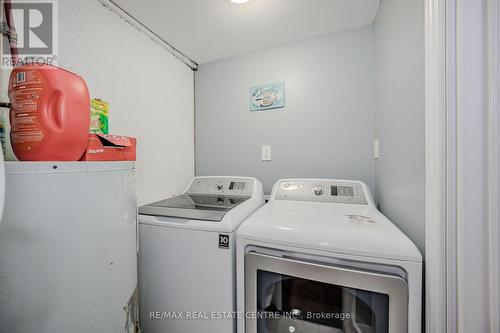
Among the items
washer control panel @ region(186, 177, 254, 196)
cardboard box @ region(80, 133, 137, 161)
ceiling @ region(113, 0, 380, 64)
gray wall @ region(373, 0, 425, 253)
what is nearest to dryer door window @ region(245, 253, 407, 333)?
gray wall @ region(373, 0, 425, 253)

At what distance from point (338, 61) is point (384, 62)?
1.35ft

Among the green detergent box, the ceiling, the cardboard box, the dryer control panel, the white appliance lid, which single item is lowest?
the white appliance lid

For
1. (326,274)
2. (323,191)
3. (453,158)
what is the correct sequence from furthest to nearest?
(323,191) < (326,274) < (453,158)

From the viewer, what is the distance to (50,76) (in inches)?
26.7

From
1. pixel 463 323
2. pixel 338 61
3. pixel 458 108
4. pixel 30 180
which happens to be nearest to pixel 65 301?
pixel 30 180

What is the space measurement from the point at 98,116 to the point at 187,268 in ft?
3.03

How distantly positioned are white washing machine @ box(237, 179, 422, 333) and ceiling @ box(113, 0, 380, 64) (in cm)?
128

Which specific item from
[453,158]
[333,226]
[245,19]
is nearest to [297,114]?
[245,19]

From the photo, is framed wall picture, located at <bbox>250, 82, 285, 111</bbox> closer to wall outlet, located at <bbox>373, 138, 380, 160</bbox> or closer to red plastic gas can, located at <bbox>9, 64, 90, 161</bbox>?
wall outlet, located at <bbox>373, 138, 380, 160</bbox>

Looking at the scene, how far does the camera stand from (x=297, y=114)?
1.63m

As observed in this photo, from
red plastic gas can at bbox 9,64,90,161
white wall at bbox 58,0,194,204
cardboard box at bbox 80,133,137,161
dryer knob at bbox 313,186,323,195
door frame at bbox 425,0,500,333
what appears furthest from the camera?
dryer knob at bbox 313,186,323,195

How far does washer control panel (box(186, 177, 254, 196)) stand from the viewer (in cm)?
151

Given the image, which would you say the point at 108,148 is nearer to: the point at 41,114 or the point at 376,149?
the point at 41,114

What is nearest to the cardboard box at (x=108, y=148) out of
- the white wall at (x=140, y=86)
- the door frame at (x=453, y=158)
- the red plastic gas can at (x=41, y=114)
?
the red plastic gas can at (x=41, y=114)
